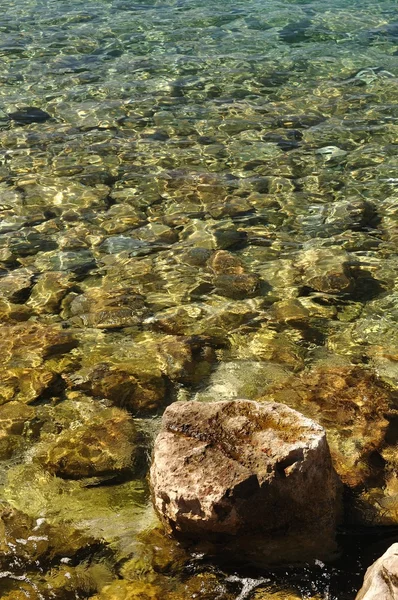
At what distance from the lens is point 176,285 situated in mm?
6680

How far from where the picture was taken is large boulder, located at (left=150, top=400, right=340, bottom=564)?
357 cm

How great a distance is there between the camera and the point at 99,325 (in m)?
6.09

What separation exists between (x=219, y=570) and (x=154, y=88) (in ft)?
32.4

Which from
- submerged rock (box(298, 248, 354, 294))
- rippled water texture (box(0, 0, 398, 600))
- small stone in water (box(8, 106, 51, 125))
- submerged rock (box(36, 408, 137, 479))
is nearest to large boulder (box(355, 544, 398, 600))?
rippled water texture (box(0, 0, 398, 600))

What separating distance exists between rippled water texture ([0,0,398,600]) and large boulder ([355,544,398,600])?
472 millimetres

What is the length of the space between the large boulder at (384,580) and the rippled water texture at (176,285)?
1.55 ft

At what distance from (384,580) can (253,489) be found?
813mm

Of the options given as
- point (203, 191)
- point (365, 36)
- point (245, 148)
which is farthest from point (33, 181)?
point (365, 36)

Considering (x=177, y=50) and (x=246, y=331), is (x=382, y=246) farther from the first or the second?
(x=177, y=50)

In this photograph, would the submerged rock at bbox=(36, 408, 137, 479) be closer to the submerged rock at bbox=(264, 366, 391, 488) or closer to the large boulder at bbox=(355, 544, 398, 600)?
the submerged rock at bbox=(264, 366, 391, 488)

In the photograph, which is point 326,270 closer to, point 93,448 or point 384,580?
point 93,448

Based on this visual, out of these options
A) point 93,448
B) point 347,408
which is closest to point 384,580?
point 347,408

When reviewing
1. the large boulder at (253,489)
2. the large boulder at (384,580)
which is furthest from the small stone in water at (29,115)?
the large boulder at (384,580)

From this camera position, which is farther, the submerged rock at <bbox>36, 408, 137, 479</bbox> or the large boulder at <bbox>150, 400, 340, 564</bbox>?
the submerged rock at <bbox>36, 408, 137, 479</bbox>
